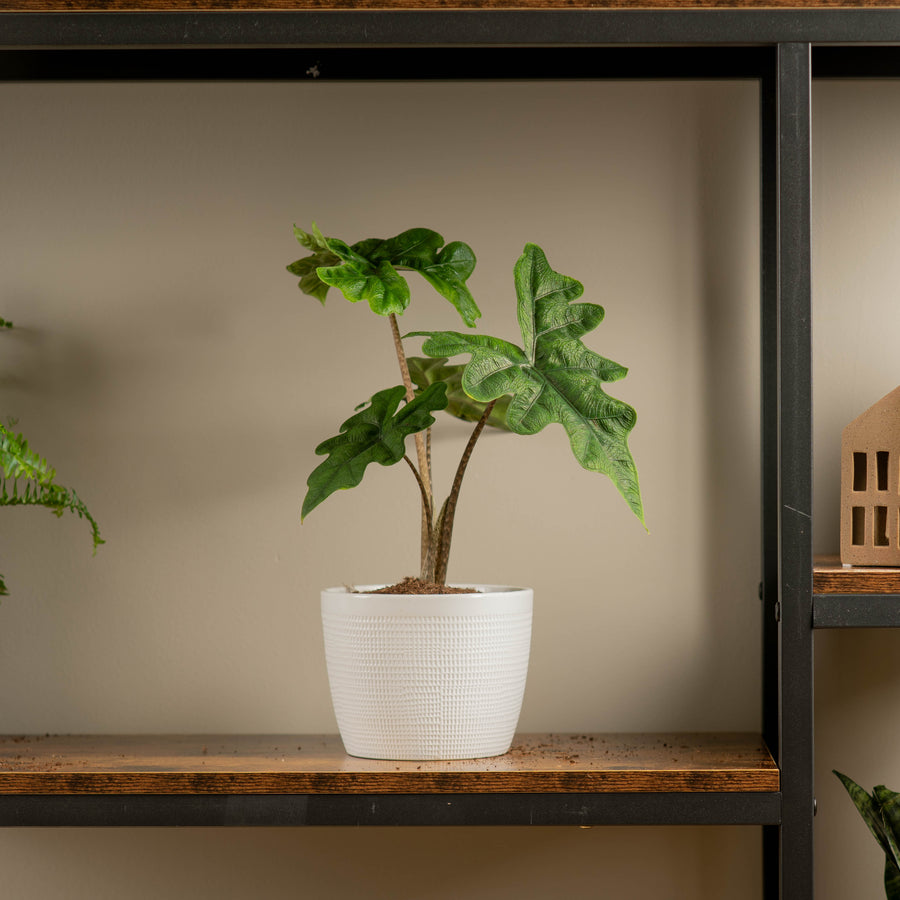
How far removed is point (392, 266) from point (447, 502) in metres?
0.29

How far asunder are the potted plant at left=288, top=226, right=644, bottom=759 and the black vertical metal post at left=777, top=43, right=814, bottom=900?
0.20 metres

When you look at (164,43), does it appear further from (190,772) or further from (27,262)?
(190,772)

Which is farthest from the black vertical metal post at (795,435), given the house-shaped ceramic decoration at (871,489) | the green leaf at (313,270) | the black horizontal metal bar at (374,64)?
the green leaf at (313,270)

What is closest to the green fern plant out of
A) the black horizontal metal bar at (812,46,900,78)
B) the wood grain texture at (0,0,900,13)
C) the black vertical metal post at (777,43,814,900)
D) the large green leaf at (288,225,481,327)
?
the large green leaf at (288,225,481,327)

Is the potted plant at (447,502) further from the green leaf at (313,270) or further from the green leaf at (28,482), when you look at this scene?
the green leaf at (28,482)

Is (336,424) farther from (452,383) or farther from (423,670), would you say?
(423,670)

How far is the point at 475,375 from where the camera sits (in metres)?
1.03

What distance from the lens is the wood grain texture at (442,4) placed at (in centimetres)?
108

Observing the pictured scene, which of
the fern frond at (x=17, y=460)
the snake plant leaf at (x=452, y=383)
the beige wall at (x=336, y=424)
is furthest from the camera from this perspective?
the beige wall at (x=336, y=424)

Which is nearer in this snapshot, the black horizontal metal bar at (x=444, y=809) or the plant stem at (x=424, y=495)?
the black horizontal metal bar at (x=444, y=809)

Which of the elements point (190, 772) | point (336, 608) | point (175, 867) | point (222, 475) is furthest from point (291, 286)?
point (175, 867)

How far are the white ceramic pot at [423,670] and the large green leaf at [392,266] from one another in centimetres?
34

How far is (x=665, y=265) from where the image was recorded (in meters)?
1.42

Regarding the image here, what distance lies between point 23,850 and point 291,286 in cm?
89
